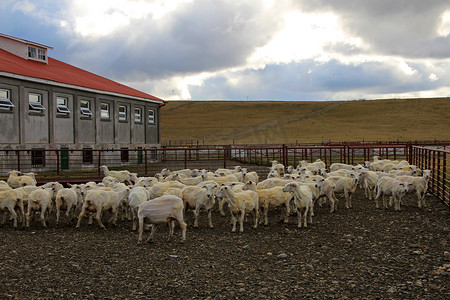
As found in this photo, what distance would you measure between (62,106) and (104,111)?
170 inches

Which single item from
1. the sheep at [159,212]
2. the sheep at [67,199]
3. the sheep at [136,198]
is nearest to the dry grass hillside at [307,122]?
the sheep at [67,199]

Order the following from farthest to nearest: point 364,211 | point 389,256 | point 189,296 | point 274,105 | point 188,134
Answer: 1. point 274,105
2. point 188,134
3. point 364,211
4. point 389,256
5. point 189,296

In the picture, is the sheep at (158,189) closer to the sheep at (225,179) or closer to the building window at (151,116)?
the sheep at (225,179)

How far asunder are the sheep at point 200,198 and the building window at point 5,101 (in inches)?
592

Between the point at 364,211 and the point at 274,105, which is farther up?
the point at 274,105

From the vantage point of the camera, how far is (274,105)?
132 meters

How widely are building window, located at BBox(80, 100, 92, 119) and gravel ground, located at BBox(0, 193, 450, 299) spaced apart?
17493mm

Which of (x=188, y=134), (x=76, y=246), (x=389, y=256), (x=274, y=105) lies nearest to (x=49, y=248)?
(x=76, y=246)

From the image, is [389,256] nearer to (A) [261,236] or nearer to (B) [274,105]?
(A) [261,236]

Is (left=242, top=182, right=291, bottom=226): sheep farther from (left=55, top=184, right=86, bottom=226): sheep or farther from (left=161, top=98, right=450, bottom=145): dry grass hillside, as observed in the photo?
(left=161, top=98, right=450, bottom=145): dry grass hillside

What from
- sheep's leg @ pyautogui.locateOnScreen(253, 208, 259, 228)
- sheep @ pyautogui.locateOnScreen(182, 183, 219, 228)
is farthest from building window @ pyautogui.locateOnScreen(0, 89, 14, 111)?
sheep's leg @ pyautogui.locateOnScreen(253, 208, 259, 228)

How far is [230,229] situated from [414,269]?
180 inches

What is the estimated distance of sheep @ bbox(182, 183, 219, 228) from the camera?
10961 millimetres

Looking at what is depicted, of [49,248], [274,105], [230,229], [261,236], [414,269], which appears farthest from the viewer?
[274,105]
